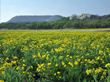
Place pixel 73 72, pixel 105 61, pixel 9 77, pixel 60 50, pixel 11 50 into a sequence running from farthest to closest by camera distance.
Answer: pixel 11 50 < pixel 60 50 < pixel 105 61 < pixel 73 72 < pixel 9 77

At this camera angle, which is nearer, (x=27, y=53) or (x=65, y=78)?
(x=65, y=78)

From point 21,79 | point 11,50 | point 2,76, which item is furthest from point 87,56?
point 11,50

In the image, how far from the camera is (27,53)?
3.64 meters

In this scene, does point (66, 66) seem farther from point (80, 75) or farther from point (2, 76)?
point (2, 76)

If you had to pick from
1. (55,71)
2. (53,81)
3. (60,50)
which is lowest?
(53,81)

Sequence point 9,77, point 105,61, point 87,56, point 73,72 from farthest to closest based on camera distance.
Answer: point 87,56 → point 105,61 → point 73,72 → point 9,77

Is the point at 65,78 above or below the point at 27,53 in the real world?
below

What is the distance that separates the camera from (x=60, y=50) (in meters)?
3.49

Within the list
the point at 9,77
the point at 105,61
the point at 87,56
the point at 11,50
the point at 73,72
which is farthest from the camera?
the point at 11,50

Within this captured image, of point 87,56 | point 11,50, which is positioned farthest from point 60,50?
point 11,50

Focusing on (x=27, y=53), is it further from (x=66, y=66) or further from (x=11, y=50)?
(x=66, y=66)

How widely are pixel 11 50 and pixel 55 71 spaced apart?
8.01 ft

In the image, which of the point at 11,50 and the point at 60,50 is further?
the point at 11,50

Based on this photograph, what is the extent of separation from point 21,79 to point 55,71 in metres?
0.73
